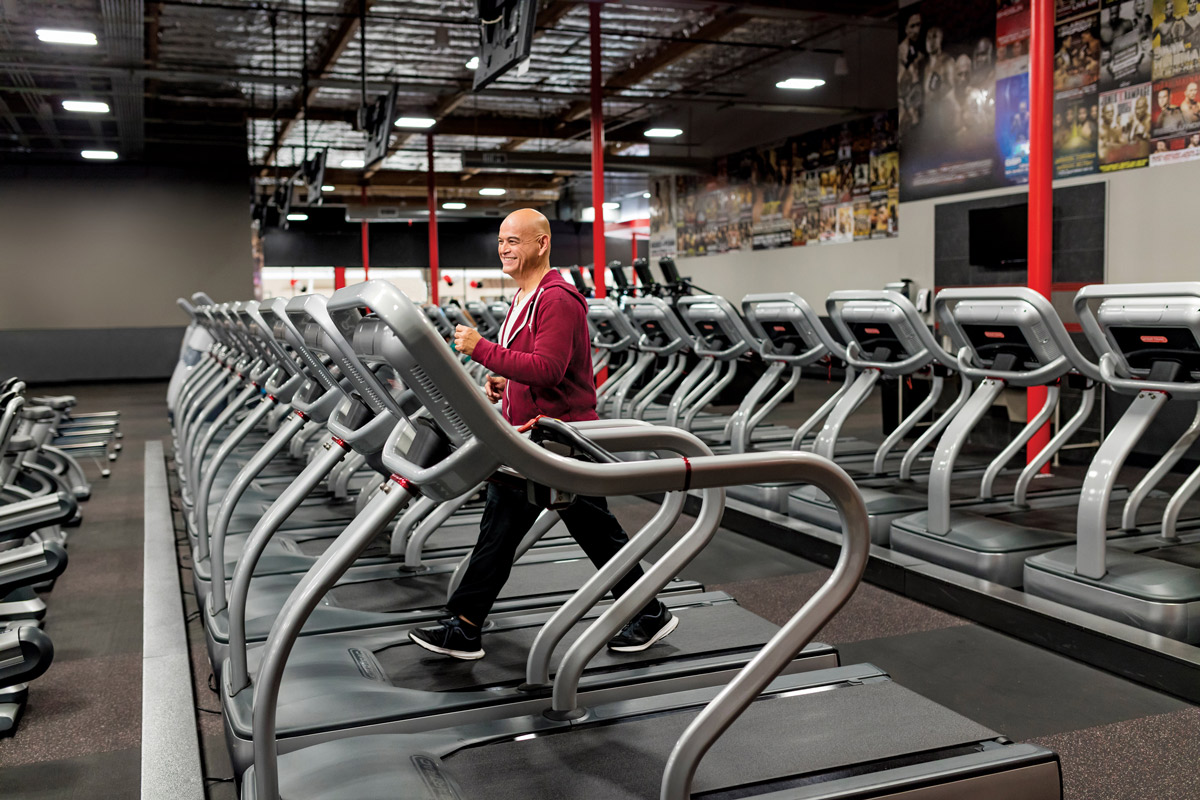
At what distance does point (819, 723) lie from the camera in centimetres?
232

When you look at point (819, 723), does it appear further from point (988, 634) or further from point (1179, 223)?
point (1179, 223)

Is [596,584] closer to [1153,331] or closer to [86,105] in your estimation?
[1153,331]

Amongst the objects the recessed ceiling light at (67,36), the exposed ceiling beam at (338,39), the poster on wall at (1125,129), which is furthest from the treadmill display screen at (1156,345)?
the recessed ceiling light at (67,36)

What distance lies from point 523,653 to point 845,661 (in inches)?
43.7

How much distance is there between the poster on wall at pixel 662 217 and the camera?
1812cm

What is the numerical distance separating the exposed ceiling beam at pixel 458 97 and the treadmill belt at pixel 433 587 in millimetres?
4270

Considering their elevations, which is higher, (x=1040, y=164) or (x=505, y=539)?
(x=1040, y=164)

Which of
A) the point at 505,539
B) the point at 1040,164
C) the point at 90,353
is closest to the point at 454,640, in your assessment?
the point at 505,539

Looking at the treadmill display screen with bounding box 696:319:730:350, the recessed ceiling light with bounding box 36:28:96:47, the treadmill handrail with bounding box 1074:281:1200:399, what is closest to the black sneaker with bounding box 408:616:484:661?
the treadmill handrail with bounding box 1074:281:1200:399

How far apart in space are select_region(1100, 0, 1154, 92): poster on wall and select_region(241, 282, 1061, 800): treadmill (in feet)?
20.8

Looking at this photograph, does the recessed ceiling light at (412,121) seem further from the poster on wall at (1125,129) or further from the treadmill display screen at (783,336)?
the poster on wall at (1125,129)

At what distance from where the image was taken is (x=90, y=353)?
15.6 meters

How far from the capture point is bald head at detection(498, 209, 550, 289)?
2789 millimetres

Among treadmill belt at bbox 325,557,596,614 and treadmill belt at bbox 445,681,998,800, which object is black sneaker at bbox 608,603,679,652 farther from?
treadmill belt at bbox 325,557,596,614
